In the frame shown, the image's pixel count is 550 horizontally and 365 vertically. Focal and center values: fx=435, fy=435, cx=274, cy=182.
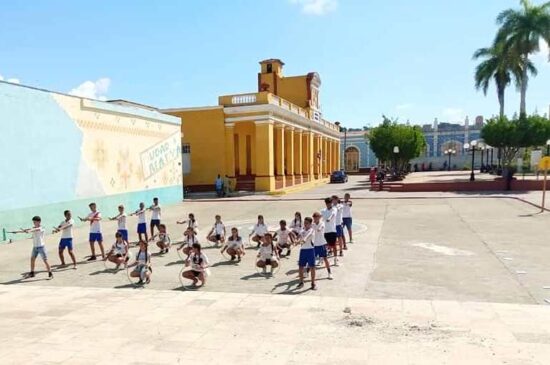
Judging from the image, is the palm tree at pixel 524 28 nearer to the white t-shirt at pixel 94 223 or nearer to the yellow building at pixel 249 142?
the yellow building at pixel 249 142

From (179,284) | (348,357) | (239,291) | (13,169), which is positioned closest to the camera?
(348,357)

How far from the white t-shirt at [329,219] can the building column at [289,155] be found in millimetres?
26155

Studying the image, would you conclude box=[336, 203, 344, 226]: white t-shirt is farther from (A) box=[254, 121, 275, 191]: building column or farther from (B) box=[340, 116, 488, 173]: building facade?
(B) box=[340, 116, 488, 173]: building facade

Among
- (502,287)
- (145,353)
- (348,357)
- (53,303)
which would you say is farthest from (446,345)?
(53,303)

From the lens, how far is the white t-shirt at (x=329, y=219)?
10318 millimetres

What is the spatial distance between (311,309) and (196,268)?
2911 millimetres

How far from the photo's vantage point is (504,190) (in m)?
29.0

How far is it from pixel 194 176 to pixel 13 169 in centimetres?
1881

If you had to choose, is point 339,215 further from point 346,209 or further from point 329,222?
point 329,222

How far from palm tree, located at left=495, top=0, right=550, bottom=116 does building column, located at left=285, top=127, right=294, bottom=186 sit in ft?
59.8

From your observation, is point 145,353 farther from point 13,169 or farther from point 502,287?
point 13,169

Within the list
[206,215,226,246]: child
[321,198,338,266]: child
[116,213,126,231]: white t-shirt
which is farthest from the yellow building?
[321,198,338,266]: child

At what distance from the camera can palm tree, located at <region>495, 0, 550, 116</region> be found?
33.8m

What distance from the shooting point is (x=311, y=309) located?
7.46 meters
